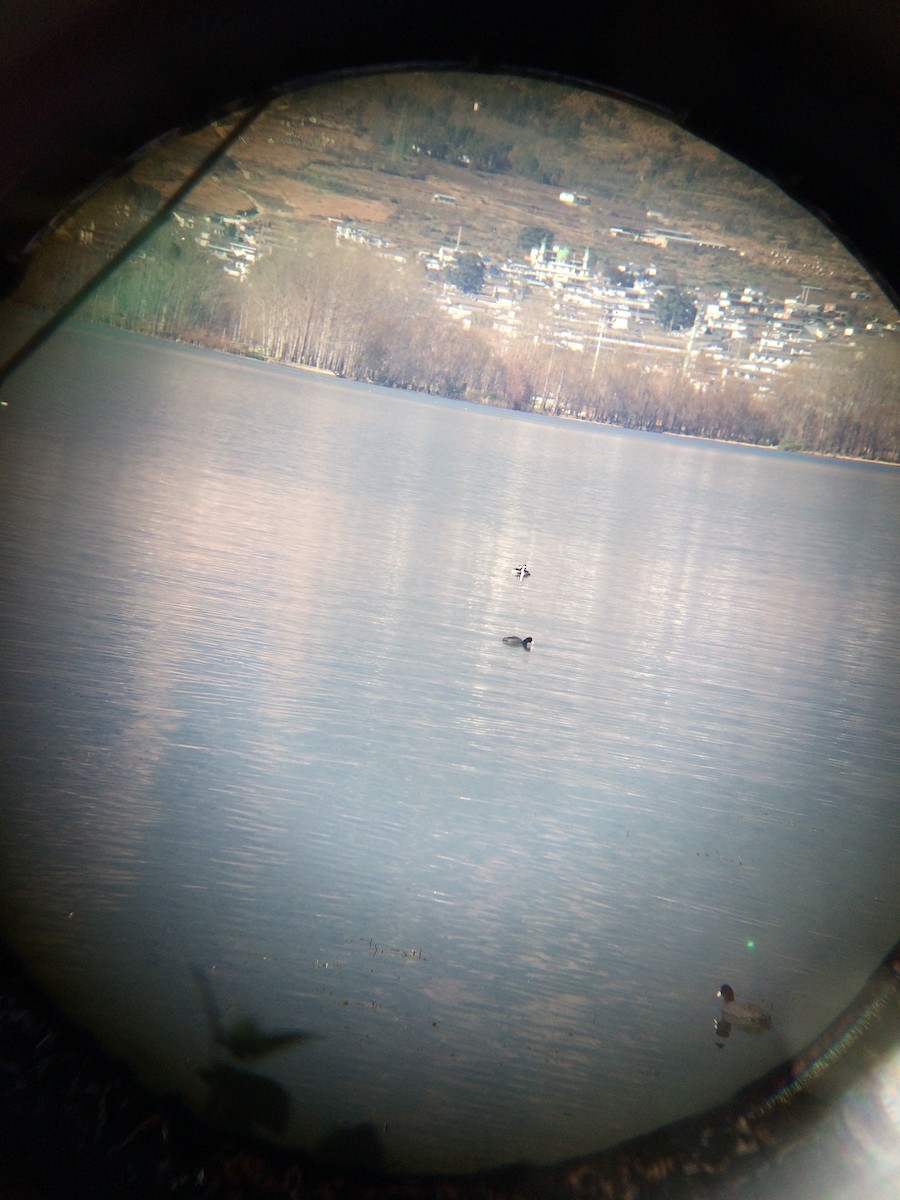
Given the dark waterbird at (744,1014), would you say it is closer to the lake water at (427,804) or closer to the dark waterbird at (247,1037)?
the lake water at (427,804)

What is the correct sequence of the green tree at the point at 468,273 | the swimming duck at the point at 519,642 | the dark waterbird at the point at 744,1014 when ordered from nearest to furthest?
1. the dark waterbird at the point at 744,1014
2. the swimming duck at the point at 519,642
3. the green tree at the point at 468,273

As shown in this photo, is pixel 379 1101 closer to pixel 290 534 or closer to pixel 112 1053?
pixel 112 1053

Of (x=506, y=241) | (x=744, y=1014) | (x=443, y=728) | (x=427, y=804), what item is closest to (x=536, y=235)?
(x=506, y=241)

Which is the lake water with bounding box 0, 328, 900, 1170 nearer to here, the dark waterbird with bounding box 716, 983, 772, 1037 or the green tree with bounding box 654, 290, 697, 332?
the dark waterbird with bounding box 716, 983, 772, 1037

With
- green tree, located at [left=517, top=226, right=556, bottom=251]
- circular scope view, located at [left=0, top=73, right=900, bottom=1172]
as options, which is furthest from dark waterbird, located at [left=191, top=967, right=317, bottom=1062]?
green tree, located at [left=517, top=226, right=556, bottom=251]

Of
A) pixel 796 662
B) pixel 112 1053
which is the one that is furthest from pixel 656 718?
pixel 112 1053

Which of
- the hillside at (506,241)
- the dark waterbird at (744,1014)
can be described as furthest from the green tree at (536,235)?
the dark waterbird at (744,1014)
